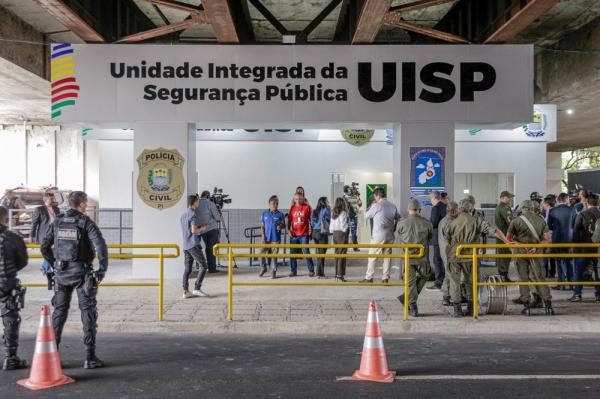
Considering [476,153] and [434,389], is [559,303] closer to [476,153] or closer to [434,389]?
[434,389]

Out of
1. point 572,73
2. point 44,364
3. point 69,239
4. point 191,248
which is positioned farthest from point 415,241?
point 572,73

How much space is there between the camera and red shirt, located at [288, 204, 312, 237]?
1319 cm

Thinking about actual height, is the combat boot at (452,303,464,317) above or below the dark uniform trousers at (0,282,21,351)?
below

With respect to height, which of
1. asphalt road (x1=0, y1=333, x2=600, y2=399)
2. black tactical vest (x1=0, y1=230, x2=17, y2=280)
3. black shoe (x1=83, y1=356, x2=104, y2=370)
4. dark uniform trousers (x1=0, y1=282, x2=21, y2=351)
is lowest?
asphalt road (x1=0, y1=333, x2=600, y2=399)

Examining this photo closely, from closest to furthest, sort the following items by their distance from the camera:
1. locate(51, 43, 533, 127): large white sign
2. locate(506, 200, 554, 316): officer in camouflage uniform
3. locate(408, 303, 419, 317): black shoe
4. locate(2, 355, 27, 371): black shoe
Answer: locate(2, 355, 27, 371): black shoe < locate(408, 303, 419, 317): black shoe < locate(506, 200, 554, 316): officer in camouflage uniform < locate(51, 43, 533, 127): large white sign

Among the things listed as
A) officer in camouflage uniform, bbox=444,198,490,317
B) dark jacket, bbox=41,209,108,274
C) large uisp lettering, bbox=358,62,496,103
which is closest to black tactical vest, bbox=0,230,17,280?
dark jacket, bbox=41,209,108,274

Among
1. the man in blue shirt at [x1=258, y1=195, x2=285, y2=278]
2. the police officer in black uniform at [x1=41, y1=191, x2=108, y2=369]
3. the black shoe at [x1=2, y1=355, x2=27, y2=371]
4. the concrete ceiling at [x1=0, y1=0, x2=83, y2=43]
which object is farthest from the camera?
the man in blue shirt at [x1=258, y1=195, x2=285, y2=278]

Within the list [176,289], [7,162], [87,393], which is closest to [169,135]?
[176,289]

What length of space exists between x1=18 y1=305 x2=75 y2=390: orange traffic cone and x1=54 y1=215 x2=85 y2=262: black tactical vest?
33.2 inches

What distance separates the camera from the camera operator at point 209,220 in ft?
41.6

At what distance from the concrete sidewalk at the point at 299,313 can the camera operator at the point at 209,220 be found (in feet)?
5.37

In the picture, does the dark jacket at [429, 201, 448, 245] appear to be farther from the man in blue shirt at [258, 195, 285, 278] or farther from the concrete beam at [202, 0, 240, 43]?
the concrete beam at [202, 0, 240, 43]

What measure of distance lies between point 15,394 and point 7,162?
25499 mm

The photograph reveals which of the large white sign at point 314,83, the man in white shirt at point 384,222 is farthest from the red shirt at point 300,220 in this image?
the large white sign at point 314,83
